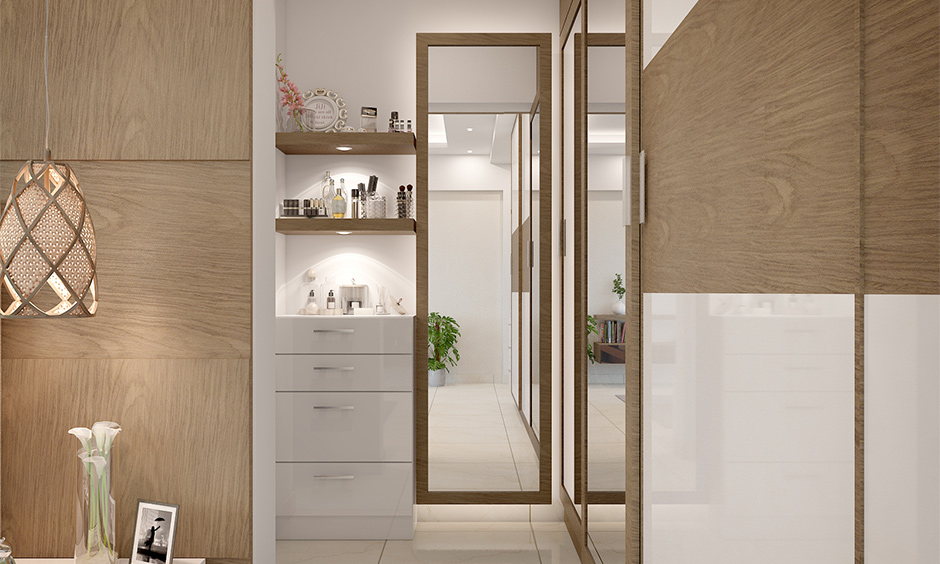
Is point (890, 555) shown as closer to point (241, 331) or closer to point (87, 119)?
point (241, 331)

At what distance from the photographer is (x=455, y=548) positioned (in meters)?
2.69

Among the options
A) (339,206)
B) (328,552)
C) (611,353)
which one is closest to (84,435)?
(611,353)

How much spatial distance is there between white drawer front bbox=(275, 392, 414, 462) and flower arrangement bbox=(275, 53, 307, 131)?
4.36 feet

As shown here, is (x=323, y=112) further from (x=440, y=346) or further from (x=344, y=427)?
(x=344, y=427)

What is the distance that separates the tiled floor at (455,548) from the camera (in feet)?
8.46

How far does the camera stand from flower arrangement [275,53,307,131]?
9.50 feet

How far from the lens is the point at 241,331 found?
1.42 m

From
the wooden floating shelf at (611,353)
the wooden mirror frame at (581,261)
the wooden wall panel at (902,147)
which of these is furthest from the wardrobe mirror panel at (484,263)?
the wooden wall panel at (902,147)

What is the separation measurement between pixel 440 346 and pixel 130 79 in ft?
6.13

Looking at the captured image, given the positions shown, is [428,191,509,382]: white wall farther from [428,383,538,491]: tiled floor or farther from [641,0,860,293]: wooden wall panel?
[641,0,860,293]: wooden wall panel

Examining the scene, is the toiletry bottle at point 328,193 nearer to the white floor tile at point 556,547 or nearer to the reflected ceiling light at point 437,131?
the reflected ceiling light at point 437,131

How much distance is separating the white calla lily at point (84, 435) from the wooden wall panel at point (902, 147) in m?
1.48

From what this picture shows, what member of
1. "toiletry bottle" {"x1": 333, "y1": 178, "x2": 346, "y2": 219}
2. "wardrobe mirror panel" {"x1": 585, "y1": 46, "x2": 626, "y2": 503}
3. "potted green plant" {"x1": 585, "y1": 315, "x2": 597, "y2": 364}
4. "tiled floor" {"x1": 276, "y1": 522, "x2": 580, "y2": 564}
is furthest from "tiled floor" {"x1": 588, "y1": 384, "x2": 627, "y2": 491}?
"toiletry bottle" {"x1": 333, "y1": 178, "x2": 346, "y2": 219}

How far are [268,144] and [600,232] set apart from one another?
1.10 meters
